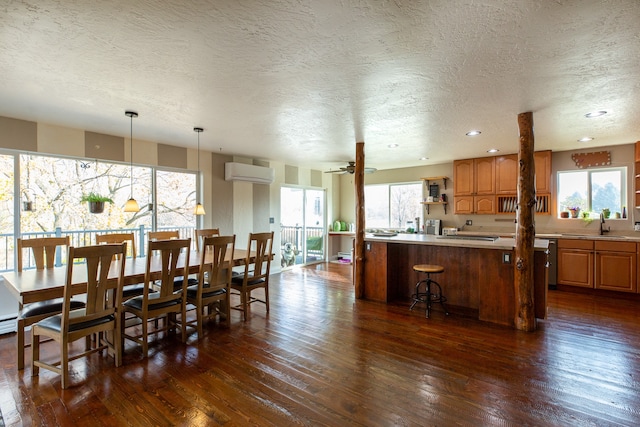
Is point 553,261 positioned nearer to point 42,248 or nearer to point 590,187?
point 590,187

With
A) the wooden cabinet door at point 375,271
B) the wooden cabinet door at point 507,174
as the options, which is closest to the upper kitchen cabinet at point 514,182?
the wooden cabinet door at point 507,174

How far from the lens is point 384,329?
335 centimetres

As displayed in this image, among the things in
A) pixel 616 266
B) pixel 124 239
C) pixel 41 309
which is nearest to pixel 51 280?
pixel 41 309

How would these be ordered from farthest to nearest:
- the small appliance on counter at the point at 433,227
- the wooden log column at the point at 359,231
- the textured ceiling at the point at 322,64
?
1. the small appliance on counter at the point at 433,227
2. the wooden log column at the point at 359,231
3. the textured ceiling at the point at 322,64

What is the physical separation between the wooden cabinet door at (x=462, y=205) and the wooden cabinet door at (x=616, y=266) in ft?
6.52

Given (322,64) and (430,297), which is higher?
(322,64)

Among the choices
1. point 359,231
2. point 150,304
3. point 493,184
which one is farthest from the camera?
point 493,184

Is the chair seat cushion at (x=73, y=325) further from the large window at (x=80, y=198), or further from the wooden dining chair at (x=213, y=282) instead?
the large window at (x=80, y=198)

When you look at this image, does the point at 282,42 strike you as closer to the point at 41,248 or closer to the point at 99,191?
the point at 41,248

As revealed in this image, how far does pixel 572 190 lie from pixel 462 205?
5.83 ft

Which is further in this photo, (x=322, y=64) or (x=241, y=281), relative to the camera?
(x=241, y=281)

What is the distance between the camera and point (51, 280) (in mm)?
2506

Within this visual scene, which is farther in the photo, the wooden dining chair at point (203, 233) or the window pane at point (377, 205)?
the window pane at point (377, 205)

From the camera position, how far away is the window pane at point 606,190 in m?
5.05
